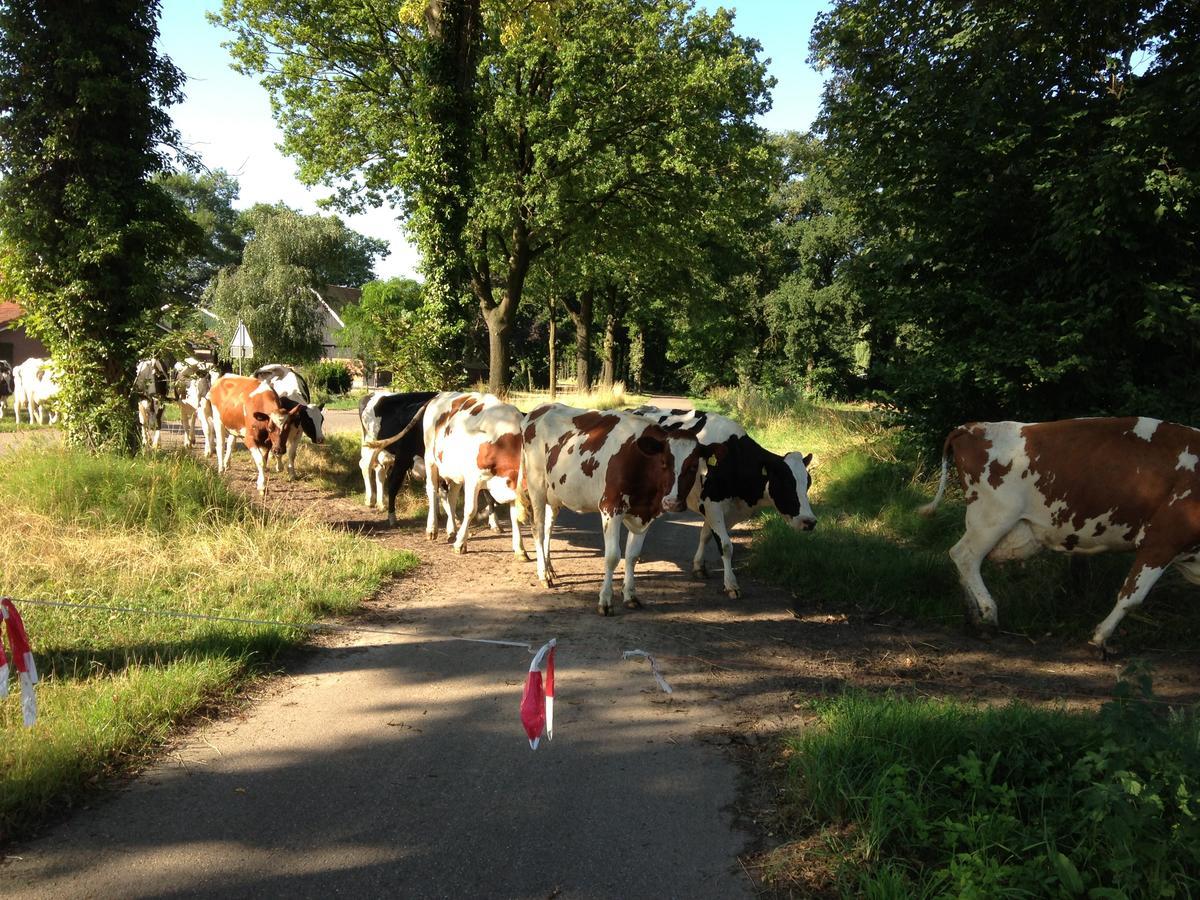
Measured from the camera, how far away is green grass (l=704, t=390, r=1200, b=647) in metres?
7.07

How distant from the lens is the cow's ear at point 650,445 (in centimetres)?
764

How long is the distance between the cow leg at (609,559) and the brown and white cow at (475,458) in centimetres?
228

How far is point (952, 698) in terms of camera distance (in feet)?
16.6

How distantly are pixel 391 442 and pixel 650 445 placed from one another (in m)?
5.29

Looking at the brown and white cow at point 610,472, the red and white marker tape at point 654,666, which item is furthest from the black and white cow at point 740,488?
the red and white marker tape at point 654,666

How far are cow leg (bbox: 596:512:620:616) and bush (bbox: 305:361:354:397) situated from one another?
111ft

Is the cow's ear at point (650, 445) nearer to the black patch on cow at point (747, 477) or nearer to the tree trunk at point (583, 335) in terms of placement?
the black patch on cow at point (747, 477)

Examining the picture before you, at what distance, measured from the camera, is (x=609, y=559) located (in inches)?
296

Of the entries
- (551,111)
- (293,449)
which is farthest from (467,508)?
(551,111)

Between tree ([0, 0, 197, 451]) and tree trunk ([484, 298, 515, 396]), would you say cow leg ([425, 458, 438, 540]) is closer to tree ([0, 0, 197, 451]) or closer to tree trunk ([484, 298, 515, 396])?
tree ([0, 0, 197, 451])

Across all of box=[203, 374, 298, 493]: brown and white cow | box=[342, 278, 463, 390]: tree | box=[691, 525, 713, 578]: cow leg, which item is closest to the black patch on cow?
box=[691, 525, 713, 578]: cow leg

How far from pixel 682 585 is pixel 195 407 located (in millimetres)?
13244

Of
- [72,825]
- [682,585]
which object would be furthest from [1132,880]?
[682,585]

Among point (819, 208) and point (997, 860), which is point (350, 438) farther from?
point (819, 208)
